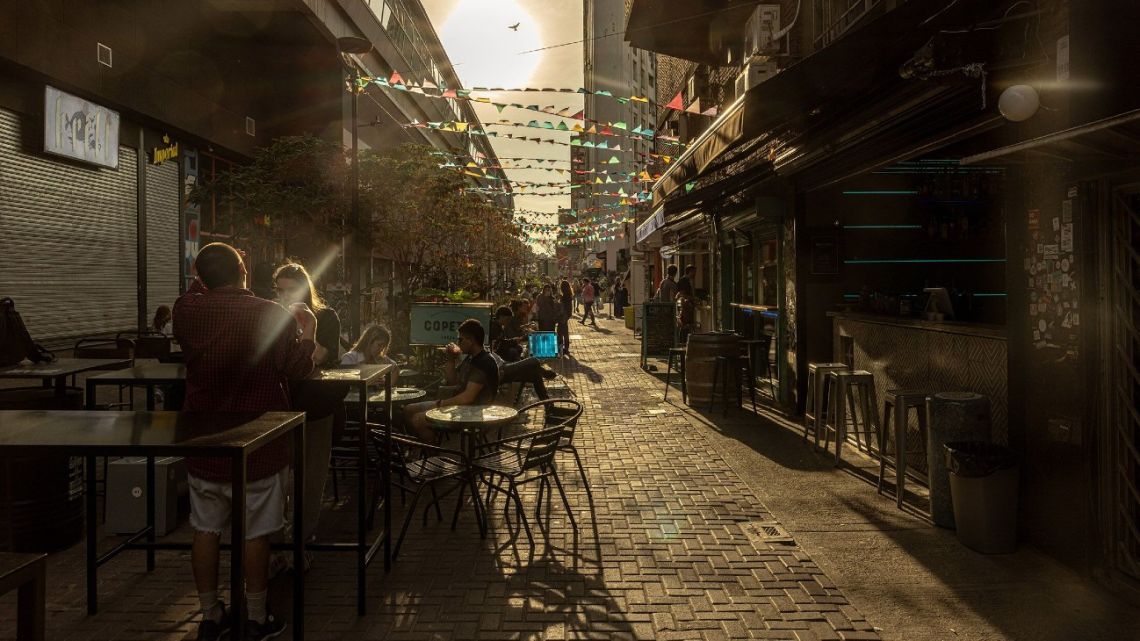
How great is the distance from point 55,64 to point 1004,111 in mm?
10428

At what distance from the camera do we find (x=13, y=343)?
6.62 metres

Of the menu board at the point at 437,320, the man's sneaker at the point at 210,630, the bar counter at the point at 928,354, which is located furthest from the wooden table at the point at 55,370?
the bar counter at the point at 928,354

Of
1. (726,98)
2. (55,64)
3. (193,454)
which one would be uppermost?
(726,98)

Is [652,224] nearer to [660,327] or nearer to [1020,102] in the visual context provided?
[660,327]

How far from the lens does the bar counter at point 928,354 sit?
591 cm

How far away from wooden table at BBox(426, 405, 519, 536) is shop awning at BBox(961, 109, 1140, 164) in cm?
357

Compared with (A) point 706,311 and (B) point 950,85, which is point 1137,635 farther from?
(A) point 706,311

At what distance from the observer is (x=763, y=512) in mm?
6148

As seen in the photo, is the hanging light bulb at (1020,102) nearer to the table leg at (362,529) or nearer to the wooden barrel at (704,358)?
the table leg at (362,529)

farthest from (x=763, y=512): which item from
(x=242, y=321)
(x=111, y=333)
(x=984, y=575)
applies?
(x=111, y=333)

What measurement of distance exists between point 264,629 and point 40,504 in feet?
8.12

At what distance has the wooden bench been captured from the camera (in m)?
1.75

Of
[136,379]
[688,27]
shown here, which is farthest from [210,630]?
[688,27]

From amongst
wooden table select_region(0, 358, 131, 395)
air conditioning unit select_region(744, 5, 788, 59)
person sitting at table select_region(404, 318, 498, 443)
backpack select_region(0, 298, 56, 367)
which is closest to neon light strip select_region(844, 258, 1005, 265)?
air conditioning unit select_region(744, 5, 788, 59)
